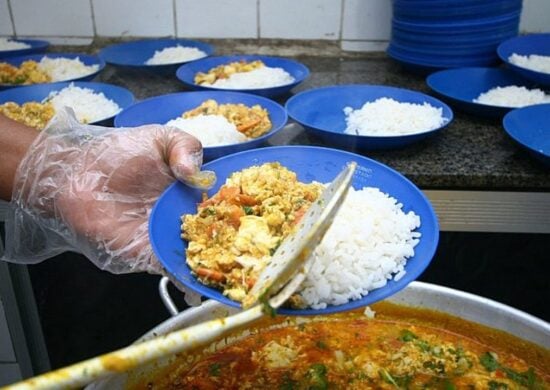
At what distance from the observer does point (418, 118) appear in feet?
5.98

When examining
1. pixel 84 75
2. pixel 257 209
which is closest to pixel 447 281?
pixel 257 209

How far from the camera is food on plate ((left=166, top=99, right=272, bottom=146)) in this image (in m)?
1.72

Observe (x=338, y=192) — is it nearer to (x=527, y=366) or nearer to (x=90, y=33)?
(x=527, y=366)

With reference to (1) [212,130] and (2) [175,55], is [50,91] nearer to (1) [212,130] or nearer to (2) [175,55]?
(2) [175,55]

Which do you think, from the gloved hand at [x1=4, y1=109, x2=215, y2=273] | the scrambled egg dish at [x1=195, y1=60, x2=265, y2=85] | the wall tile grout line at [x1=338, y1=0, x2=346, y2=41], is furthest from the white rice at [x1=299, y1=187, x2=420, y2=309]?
the wall tile grout line at [x1=338, y1=0, x2=346, y2=41]

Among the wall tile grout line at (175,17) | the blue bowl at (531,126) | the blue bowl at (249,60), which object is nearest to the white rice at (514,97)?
the blue bowl at (531,126)

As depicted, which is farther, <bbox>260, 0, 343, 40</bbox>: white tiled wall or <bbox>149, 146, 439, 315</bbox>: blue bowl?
<bbox>260, 0, 343, 40</bbox>: white tiled wall

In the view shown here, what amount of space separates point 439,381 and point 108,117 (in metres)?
1.41

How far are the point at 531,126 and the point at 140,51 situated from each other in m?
1.94

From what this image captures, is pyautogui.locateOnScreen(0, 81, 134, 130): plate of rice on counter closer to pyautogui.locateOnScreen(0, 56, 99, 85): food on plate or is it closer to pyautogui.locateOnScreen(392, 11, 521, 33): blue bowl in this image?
pyautogui.locateOnScreen(0, 56, 99, 85): food on plate

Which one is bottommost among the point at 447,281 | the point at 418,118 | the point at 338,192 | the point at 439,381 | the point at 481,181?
the point at 447,281

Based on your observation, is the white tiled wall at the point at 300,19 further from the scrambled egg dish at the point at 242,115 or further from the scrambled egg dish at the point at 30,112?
the scrambled egg dish at the point at 30,112

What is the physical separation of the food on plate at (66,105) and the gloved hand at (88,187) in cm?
48

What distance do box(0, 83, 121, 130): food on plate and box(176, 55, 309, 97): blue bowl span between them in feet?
1.29
